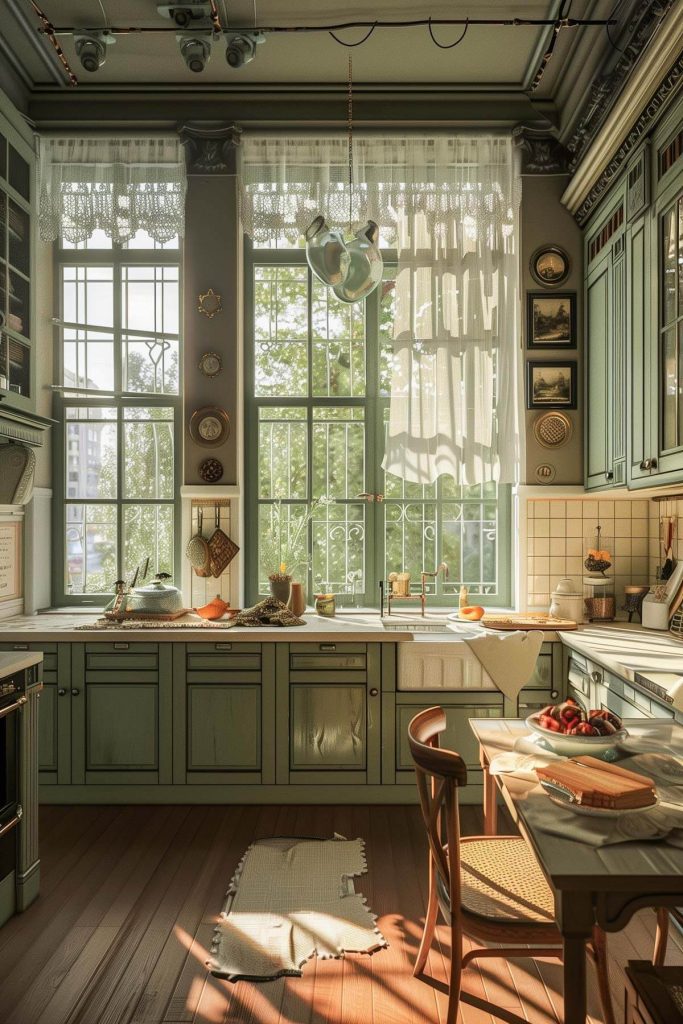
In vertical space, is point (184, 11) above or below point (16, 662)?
above

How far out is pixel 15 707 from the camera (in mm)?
2492

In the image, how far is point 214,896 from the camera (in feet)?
8.71

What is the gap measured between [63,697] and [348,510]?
6.09 feet

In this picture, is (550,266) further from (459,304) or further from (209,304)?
(209,304)

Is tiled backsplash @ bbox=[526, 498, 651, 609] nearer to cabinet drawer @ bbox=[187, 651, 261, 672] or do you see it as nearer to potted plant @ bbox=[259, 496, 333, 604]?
potted plant @ bbox=[259, 496, 333, 604]

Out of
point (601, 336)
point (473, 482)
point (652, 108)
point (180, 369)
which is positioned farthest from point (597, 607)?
point (180, 369)

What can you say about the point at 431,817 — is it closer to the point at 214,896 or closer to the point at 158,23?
the point at 214,896

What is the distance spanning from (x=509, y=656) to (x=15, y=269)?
3115 millimetres

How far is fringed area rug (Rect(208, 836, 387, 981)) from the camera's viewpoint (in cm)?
229

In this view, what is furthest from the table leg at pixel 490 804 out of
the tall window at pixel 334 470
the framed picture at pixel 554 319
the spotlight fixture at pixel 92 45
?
the spotlight fixture at pixel 92 45

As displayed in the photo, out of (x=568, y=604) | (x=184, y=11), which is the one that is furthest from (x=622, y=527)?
(x=184, y=11)

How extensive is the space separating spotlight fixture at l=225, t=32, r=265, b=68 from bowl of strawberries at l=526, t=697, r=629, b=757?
3147mm

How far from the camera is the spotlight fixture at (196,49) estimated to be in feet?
10.7

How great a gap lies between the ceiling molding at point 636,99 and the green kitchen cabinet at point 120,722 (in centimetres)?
312
